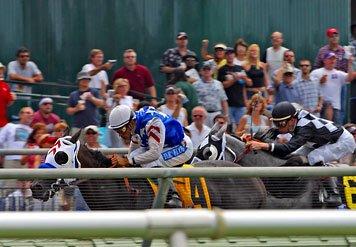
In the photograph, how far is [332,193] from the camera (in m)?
8.69

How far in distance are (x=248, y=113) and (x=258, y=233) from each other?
35.5 feet

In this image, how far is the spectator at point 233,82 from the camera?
15.6 metres

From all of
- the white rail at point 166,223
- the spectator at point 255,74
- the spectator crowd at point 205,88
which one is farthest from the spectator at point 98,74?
the white rail at point 166,223

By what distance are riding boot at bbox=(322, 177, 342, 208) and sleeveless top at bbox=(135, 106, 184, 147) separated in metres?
1.85

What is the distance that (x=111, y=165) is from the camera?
995 cm

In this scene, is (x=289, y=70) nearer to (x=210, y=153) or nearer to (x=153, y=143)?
(x=210, y=153)

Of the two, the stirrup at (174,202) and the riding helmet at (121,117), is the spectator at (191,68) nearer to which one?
the riding helmet at (121,117)

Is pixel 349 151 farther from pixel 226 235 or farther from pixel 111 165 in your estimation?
pixel 226 235

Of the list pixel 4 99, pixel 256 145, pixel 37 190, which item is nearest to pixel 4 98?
pixel 4 99

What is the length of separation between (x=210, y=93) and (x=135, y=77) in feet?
3.60

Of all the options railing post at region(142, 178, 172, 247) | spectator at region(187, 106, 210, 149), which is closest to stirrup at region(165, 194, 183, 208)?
railing post at region(142, 178, 172, 247)

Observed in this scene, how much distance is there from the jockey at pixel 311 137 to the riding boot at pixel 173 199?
2.46m

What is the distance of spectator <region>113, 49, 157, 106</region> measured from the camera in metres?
15.5

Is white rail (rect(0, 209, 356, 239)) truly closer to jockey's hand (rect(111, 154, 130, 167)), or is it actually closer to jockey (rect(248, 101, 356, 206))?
jockey's hand (rect(111, 154, 130, 167))
